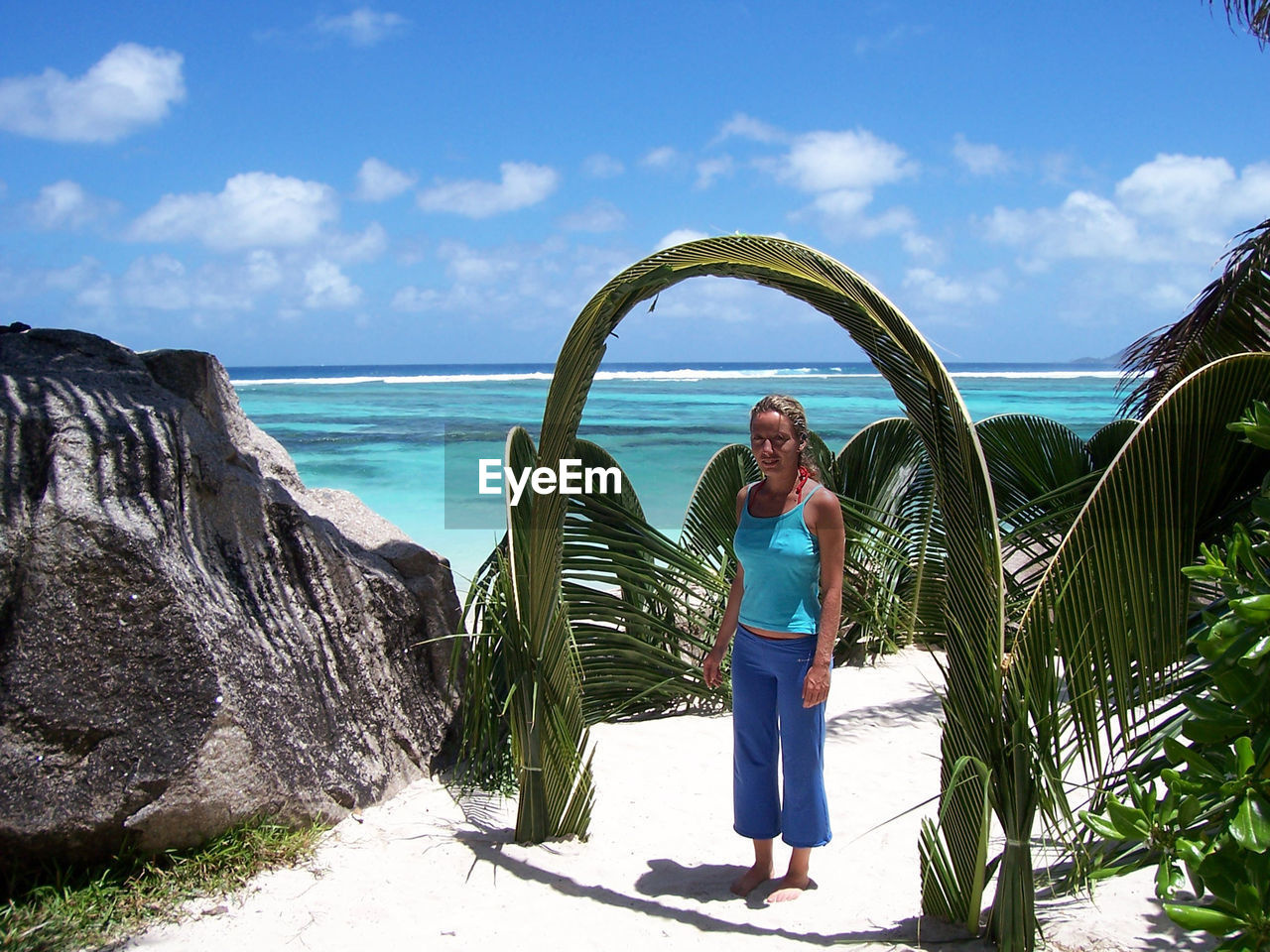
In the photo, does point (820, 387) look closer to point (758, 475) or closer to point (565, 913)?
point (758, 475)

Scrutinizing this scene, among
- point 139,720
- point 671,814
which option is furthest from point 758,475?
point 139,720

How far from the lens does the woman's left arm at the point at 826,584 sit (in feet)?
9.27

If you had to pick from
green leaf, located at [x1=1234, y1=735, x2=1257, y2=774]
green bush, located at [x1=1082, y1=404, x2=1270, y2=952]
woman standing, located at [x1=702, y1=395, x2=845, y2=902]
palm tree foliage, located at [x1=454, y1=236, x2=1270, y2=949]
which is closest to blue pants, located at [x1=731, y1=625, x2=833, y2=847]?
woman standing, located at [x1=702, y1=395, x2=845, y2=902]

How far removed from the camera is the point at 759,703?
3023 mm

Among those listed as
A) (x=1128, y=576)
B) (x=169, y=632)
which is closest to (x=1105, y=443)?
(x=1128, y=576)

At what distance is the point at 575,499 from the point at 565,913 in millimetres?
1650

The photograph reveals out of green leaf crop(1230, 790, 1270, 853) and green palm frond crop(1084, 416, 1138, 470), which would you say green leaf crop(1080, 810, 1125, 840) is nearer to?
green leaf crop(1230, 790, 1270, 853)

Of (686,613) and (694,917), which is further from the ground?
(686,613)

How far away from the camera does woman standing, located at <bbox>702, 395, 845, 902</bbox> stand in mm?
2898

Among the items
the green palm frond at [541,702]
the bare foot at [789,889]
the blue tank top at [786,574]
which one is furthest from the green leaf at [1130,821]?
the green palm frond at [541,702]

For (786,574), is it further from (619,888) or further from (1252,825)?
(1252,825)

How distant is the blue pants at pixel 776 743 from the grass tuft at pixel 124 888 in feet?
4.72

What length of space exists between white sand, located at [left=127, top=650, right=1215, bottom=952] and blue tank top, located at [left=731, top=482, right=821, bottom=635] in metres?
0.78

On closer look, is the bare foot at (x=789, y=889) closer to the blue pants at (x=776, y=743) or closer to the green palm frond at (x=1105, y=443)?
the blue pants at (x=776, y=743)
